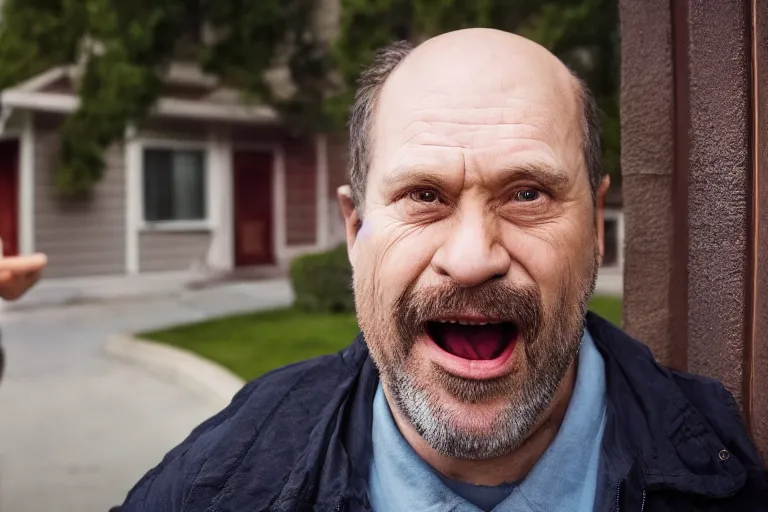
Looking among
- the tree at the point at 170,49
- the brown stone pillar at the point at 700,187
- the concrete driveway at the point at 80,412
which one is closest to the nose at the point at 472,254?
the brown stone pillar at the point at 700,187

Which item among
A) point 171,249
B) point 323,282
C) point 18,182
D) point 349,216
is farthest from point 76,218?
point 349,216

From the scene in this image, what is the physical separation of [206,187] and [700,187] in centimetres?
799

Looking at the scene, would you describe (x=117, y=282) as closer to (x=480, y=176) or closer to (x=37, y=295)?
(x=37, y=295)

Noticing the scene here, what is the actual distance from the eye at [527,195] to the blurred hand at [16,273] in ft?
2.03

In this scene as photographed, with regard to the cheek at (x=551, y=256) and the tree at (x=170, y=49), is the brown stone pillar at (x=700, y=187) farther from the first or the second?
the tree at (x=170, y=49)

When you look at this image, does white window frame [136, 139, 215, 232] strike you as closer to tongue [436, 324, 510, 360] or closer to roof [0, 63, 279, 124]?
roof [0, 63, 279, 124]

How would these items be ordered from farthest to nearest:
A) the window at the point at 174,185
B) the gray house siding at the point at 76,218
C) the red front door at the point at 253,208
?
1. the red front door at the point at 253,208
2. the window at the point at 174,185
3. the gray house siding at the point at 76,218

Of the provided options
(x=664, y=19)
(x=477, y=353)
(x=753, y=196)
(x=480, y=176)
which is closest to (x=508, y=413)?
(x=477, y=353)

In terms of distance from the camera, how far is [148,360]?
17.4 feet

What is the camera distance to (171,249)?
841 centimetres

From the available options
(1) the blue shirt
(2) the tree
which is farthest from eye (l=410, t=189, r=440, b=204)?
(2) the tree

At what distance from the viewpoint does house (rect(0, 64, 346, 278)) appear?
7547 mm

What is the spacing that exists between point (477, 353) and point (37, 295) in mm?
7162

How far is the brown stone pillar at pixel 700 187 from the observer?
122 cm
